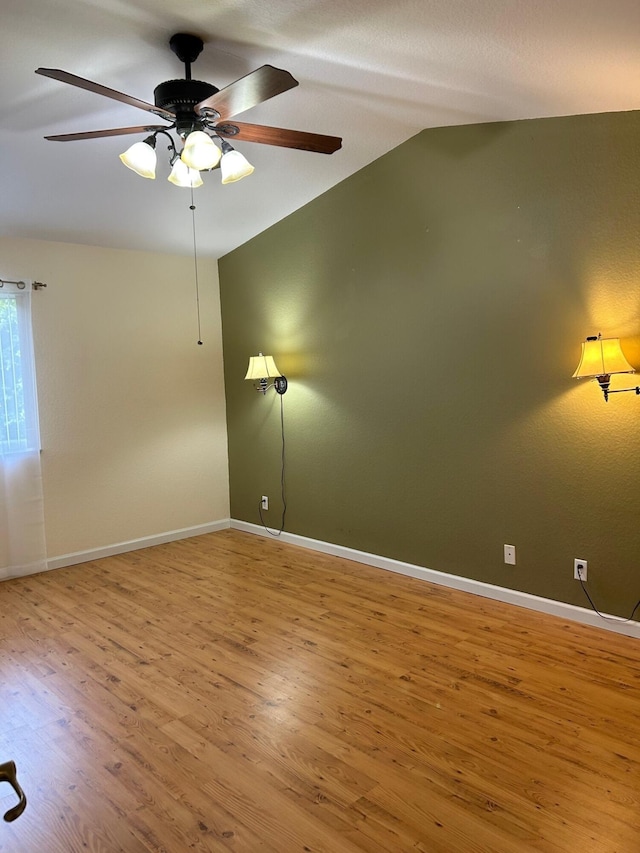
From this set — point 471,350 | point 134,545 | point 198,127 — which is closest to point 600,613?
point 471,350

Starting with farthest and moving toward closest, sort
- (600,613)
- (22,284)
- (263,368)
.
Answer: (263,368) < (22,284) < (600,613)

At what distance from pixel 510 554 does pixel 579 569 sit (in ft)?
1.32

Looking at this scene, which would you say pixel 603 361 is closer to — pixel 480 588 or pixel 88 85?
pixel 480 588

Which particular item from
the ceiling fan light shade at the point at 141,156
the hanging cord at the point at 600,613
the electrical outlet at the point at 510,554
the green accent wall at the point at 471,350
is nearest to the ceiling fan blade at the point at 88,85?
the ceiling fan light shade at the point at 141,156

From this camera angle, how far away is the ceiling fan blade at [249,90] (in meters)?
1.97

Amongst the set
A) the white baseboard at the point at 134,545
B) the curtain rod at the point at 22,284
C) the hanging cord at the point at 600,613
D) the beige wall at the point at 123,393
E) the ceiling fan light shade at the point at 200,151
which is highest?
the ceiling fan light shade at the point at 200,151

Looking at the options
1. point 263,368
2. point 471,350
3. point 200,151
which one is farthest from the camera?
point 263,368

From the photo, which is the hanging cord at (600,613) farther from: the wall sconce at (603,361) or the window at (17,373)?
the window at (17,373)

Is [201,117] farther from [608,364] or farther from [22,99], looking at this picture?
[608,364]

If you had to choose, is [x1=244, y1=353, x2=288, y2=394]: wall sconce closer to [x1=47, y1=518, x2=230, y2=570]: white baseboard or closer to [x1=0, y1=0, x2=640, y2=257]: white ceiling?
[x1=0, y1=0, x2=640, y2=257]: white ceiling

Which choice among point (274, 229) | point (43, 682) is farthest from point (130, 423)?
point (43, 682)

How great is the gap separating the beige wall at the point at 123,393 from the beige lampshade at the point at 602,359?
3376mm

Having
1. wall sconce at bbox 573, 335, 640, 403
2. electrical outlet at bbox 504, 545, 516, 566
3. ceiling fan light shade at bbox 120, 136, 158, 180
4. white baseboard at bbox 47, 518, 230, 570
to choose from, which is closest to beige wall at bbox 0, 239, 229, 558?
white baseboard at bbox 47, 518, 230, 570

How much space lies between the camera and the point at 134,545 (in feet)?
16.0
